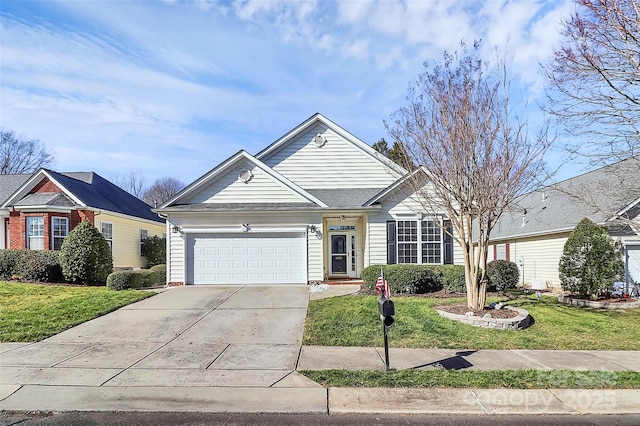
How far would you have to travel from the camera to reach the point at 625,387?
6250mm

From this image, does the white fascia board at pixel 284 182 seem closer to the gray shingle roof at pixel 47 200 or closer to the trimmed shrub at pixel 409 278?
the trimmed shrub at pixel 409 278

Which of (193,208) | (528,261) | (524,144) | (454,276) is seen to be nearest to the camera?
(524,144)

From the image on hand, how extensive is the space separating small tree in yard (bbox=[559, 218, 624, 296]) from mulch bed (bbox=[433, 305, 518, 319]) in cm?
524

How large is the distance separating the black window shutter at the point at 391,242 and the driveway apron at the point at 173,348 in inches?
206

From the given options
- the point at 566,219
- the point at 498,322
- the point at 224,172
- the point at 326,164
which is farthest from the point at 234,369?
the point at 566,219

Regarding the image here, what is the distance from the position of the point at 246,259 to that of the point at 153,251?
38.8ft

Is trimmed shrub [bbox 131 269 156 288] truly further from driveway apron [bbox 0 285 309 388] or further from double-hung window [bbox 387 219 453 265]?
double-hung window [bbox 387 219 453 265]

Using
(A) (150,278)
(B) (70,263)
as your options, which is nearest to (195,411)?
(A) (150,278)

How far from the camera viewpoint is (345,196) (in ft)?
59.2

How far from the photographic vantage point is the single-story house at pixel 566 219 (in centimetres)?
1491

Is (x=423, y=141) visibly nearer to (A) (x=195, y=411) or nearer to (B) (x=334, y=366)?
(B) (x=334, y=366)

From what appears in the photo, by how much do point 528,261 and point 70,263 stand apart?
21.7 m

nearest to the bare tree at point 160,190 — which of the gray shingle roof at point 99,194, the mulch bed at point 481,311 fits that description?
the gray shingle roof at point 99,194

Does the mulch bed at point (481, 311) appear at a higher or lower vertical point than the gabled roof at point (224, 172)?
lower
